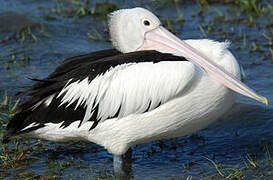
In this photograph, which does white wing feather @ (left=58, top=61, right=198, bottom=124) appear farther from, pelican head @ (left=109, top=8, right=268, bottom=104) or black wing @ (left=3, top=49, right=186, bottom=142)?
pelican head @ (left=109, top=8, right=268, bottom=104)

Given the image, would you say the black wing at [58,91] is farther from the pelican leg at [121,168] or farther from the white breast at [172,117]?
the pelican leg at [121,168]

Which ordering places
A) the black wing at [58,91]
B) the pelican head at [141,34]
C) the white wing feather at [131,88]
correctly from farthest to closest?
the pelican head at [141,34] < the black wing at [58,91] < the white wing feather at [131,88]

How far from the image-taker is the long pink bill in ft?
14.7

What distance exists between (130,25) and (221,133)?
4.89 feet

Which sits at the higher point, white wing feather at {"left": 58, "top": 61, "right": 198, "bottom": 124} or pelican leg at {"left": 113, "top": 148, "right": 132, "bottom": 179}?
white wing feather at {"left": 58, "top": 61, "right": 198, "bottom": 124}

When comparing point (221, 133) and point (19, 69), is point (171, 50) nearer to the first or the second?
point (221, 133)

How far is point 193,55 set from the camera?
4.62 m

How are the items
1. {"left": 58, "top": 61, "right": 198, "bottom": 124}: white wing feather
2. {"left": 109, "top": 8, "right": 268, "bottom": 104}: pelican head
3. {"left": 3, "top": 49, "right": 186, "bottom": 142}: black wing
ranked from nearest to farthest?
{"left": 58, "top": 61, "right": 198, "bottom": 124}: white wing feather
{"left": 3, "top": 49, "right": 186, "bottom": 142}: black wing
{"left": 109, "top": 8, "right": 268, "bottom": 104}: pelican head

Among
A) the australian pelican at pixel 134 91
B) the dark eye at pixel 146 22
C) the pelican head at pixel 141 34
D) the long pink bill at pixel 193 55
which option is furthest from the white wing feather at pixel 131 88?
the dark eye at pixel 146 22

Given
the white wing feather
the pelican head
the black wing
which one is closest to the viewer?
the white wing feather

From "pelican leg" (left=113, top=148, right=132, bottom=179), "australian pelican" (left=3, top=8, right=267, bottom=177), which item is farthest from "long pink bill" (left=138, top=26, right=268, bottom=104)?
"pelican leg" (left=113, top=148, right=132, bottom=179)

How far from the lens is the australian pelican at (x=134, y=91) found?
14.7 feet

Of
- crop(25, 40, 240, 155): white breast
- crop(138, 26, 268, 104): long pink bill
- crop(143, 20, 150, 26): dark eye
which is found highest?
crop(143, 20, 150, 26): dark eye

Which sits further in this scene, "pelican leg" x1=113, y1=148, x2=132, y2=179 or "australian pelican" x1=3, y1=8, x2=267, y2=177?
"pelican leg" x1=113, y1=148, x2=132, y2=179
